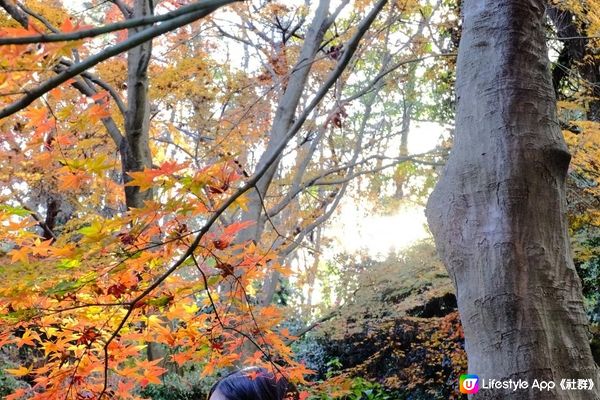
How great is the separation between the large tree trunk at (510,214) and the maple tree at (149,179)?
0.36 m

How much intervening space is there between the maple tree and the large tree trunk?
36cm

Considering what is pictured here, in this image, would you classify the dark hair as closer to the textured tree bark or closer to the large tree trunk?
the large tree trunk

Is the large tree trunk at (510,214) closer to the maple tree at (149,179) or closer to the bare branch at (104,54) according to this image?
the maple tree at (149,179)

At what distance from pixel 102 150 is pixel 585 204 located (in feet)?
16.0

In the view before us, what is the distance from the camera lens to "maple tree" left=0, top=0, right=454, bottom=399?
1.46 m

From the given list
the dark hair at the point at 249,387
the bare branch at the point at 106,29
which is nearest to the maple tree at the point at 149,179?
the bare branch at the point at 106,29

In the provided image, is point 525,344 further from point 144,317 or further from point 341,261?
point 341,261

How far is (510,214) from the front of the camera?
1.21 meters

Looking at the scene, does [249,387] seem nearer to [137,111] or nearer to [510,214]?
[510,214]

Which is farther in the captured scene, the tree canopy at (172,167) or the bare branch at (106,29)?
the tree canopy at (172,167)

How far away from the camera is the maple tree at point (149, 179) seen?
4.79 ft

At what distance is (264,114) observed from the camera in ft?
22.3

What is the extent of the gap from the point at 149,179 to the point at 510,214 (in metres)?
0.98

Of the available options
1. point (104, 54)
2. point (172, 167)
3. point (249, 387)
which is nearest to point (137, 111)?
point (172, 167)
